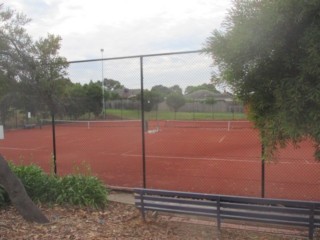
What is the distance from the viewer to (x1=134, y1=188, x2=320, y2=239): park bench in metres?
4.79

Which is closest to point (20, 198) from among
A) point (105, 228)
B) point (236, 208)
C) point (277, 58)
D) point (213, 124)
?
point (105, 228)

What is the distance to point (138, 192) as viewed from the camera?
5.73 meters

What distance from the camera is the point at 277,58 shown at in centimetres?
371

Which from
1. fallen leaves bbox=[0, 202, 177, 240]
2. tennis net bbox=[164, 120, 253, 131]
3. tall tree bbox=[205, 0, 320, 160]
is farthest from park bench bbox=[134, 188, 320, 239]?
Answer: tennis net bbox=[164, 120, 253, 131]

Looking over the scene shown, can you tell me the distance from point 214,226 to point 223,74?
2.40 meters

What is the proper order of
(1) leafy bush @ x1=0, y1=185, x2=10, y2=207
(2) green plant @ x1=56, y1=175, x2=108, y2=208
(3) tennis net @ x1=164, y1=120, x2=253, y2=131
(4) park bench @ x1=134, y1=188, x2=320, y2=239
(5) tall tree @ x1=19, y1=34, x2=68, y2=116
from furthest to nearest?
(3) tennis net @ x1=164, y1=120, x2=253, y2=131 → (5) tall tree @ x1=19, y1=34, x2=68, y2=116 → (2) green plant @ x1=56, y1=175, x2=108, y2=208 → (1) leafy bush @ x1=0, y1=185, x2=10, y2=207 → (4) park bench @ x1=134, y1=188, x2=320, y2=239

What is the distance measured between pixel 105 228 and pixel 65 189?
1698mm

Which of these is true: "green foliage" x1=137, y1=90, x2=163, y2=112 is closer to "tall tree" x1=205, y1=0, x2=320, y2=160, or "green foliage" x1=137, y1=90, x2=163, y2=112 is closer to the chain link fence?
the chain link fence

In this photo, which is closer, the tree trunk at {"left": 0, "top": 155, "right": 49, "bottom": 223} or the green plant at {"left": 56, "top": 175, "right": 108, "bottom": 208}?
the tree trunk at {"left": 0, "top": 155, "right": 49, "bottom": 223}

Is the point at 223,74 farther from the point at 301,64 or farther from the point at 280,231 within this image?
the point at 280,231

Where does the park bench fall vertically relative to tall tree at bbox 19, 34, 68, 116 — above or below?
below

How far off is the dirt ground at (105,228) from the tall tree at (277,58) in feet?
6.04

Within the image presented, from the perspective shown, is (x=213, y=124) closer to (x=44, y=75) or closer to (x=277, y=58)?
(x=44, y=75)

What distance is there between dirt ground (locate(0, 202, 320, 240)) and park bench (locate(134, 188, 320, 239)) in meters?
0.22
